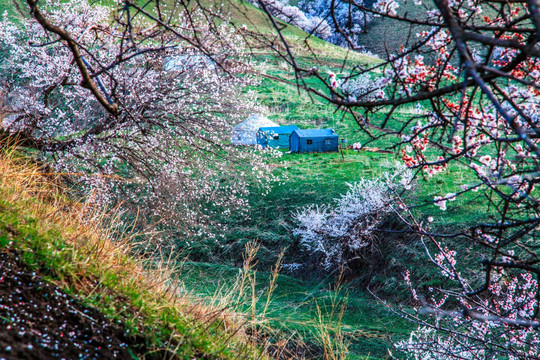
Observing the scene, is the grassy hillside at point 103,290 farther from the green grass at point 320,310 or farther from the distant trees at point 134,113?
the distant trees at point 134,113

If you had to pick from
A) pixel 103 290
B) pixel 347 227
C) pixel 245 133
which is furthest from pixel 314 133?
pixel 103 290

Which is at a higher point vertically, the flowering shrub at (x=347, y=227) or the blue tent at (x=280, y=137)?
the blue tent at (x=280, y=137)

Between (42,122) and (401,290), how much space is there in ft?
22.5

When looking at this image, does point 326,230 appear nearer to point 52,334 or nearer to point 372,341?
point 372,341

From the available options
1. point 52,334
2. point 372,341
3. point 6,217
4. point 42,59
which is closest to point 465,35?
point 52,334

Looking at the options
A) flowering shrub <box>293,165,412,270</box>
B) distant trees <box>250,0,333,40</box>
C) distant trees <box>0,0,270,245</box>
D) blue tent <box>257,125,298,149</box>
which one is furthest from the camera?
blue tent <box>257,125,298,149</box>

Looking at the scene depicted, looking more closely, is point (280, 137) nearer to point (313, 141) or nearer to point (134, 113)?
point (313, 141)

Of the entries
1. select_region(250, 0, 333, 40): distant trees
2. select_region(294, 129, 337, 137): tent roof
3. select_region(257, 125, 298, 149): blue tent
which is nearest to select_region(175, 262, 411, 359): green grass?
select_region(250, 0, 333, 40): distant trees

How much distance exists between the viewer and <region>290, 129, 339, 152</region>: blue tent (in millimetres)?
12531

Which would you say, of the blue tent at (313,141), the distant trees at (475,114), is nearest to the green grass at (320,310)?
the distant trees at (475,114)

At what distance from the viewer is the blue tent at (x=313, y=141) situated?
12531 millimetres

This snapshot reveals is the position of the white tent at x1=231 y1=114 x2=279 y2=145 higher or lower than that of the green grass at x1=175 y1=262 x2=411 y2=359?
higher

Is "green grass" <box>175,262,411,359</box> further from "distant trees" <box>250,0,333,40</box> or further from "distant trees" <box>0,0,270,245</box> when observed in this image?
"distant trees" <box>250,0,333,40</box>

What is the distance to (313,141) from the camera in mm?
12625
